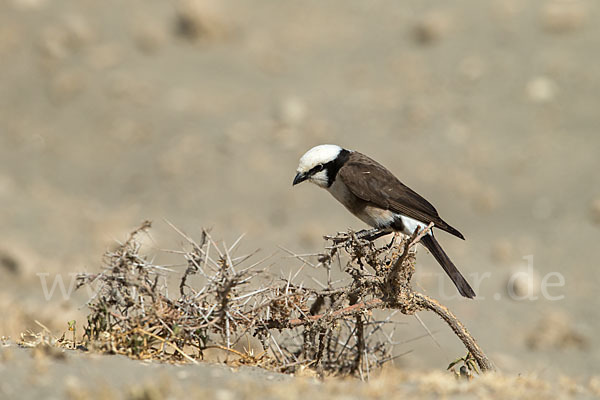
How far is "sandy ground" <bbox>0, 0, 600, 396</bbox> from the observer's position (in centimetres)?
1159

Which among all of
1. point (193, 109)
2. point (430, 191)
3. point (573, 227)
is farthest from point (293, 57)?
point (573, 227)

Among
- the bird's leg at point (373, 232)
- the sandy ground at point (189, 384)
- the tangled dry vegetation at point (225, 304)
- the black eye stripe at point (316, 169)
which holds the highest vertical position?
the black eye stripe at point (316, 169)

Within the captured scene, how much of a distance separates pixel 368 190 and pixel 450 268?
886 mm

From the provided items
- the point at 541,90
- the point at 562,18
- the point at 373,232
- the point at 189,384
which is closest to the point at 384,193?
the point at 373,232

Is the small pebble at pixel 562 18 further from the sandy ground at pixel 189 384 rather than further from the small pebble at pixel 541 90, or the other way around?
the sandy ground at pixel 189 384

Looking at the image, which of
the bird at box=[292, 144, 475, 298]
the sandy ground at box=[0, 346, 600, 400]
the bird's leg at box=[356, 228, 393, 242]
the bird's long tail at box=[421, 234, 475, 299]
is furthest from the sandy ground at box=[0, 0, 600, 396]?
the sandy ground at box=[0, 346, 600, 400]

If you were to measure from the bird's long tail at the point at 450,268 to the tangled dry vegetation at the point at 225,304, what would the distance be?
0.70m

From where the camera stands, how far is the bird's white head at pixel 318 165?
6000 millimetres

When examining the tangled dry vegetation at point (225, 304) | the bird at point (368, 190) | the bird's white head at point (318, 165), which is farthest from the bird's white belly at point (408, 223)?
the tangled dry vegetation at point (225, 304)

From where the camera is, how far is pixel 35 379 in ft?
11.2

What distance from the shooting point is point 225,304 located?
4.04m

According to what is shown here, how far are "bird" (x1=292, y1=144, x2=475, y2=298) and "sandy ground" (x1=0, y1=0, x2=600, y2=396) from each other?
3.47 m

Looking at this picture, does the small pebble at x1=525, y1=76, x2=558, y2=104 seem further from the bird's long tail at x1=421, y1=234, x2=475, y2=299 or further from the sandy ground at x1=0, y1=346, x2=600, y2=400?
the sandy ground at x1=0, y1=346, x2=600, y2=400

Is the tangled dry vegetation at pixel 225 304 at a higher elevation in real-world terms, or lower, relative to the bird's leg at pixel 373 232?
lower
